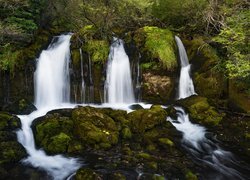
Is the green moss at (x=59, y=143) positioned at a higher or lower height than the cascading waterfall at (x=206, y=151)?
higher

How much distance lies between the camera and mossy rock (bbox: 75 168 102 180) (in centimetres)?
758

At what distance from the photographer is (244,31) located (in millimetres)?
11828

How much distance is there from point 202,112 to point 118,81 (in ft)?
13.0

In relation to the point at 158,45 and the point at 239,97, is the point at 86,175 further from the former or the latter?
the point at 158,45

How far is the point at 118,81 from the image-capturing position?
14148mm

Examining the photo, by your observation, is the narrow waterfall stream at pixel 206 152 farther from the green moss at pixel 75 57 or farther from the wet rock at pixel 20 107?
the wet rock at pixel 20 107

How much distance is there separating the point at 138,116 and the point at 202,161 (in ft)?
9.18

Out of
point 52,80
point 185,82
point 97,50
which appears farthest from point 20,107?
point 185,82

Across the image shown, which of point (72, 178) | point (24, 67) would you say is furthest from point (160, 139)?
point (24, 67)

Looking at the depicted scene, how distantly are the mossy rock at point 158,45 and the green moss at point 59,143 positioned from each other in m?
6.42

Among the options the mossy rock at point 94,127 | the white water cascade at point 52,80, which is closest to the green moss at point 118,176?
the mossy rock at point 94,127

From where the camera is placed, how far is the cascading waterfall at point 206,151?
343 inches

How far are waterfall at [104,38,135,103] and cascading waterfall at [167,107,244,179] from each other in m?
2.75

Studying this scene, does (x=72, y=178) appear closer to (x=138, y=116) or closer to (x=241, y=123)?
(x=138, y=116)
